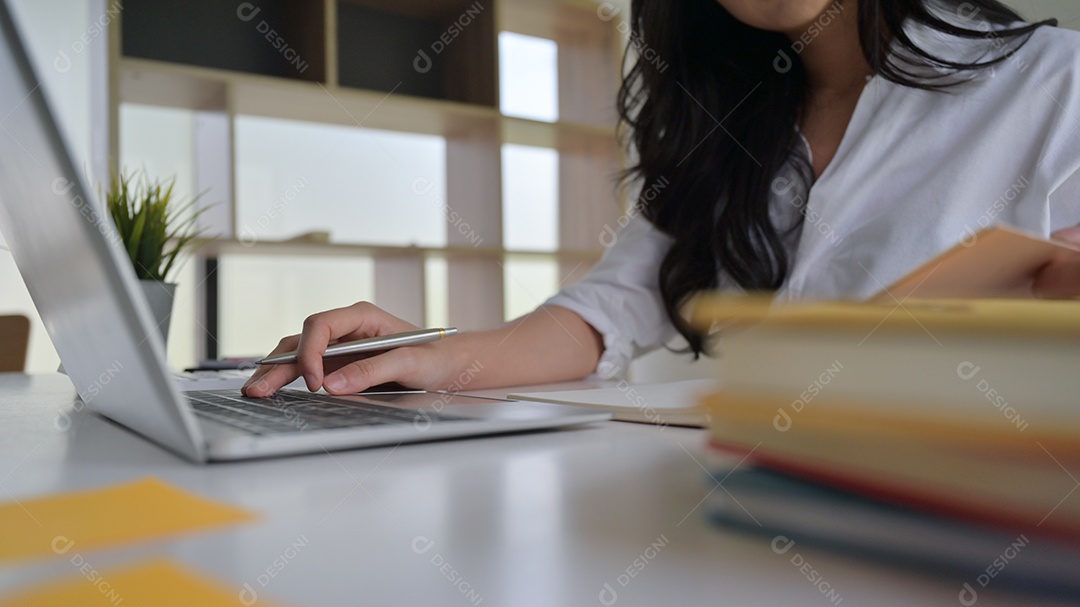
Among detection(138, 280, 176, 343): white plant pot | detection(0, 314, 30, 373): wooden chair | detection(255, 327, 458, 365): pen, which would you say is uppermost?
detection(255, 327, 458, 365): pen

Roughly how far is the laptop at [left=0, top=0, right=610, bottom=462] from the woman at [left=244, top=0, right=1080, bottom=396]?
0.17 metres

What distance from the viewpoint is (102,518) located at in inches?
12.2

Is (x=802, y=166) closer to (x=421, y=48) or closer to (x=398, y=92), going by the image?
(x=398, y=92)

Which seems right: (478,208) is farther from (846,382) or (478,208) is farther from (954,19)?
(846,382)

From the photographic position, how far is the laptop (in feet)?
1.19

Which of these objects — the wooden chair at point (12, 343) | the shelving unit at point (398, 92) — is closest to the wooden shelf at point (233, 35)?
the shelving unit at point (398, 92)

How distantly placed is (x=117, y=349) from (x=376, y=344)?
0.37 metres

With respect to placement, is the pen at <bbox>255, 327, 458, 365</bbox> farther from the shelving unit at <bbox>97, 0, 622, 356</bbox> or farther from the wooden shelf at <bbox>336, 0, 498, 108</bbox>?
the wooden shelf at <bbox>336, 0, 498, 108</bbox>

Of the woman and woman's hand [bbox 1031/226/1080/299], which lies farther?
the woman

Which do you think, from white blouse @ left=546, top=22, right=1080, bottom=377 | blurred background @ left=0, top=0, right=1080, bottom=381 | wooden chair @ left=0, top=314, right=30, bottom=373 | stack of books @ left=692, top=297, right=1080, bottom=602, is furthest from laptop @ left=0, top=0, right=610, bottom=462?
blurred background @ left=0, top=0, right=1080, bottom=381

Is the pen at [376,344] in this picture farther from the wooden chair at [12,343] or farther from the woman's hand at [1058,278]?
the wooden chair at [12,343]

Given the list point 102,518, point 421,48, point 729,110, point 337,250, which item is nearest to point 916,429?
point 102,518

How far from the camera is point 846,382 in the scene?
9.9 inches

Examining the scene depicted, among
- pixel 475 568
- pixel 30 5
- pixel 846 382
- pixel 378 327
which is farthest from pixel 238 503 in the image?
pixel 30 5
